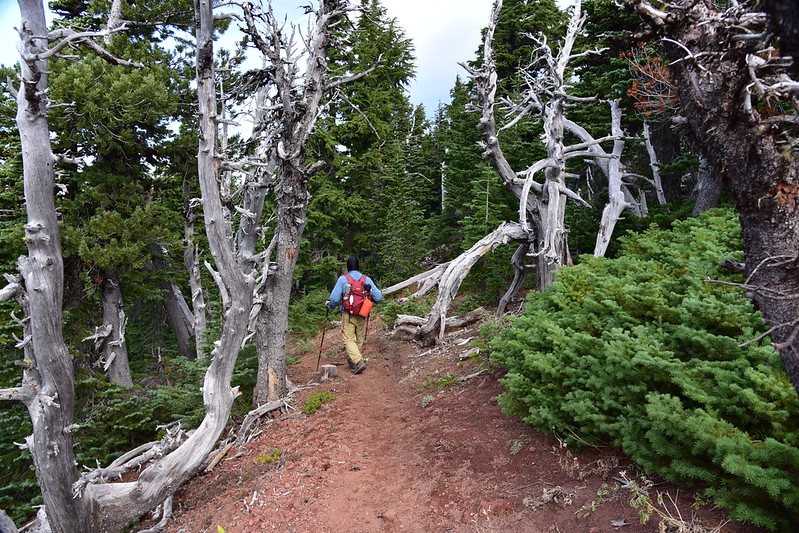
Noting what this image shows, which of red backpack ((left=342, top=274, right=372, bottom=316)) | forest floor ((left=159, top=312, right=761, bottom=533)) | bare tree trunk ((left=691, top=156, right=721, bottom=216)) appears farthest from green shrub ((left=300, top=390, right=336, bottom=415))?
bare tree trunk ((left=691, top=156, right=721, bottom=216))

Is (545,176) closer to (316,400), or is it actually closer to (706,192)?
(706,192)

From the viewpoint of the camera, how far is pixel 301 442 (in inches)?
254

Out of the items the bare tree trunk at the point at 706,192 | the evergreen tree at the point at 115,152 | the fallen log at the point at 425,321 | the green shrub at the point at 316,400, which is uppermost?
the evergreen tree at the point at 115,152

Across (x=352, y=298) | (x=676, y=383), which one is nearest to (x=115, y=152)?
(x=352, y=298)

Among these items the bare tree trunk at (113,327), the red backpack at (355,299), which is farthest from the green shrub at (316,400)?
the bare tree trunk at (113,327)

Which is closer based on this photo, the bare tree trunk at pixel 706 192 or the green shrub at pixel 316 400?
the green shrub at pixel 316 400

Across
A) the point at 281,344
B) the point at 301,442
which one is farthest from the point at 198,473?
the point at 281,344

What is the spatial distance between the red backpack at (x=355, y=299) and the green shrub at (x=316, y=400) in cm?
185

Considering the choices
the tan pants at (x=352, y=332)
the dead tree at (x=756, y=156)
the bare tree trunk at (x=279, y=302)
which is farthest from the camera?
the tan pants at (x=352, y=332)

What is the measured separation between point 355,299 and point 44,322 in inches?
209

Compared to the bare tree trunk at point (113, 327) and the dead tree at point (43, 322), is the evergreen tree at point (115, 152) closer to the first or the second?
the bare tree trunk at point (113, 327)

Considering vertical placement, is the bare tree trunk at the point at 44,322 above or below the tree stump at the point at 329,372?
above

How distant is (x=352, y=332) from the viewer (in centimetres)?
945

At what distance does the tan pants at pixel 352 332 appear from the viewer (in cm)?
931
